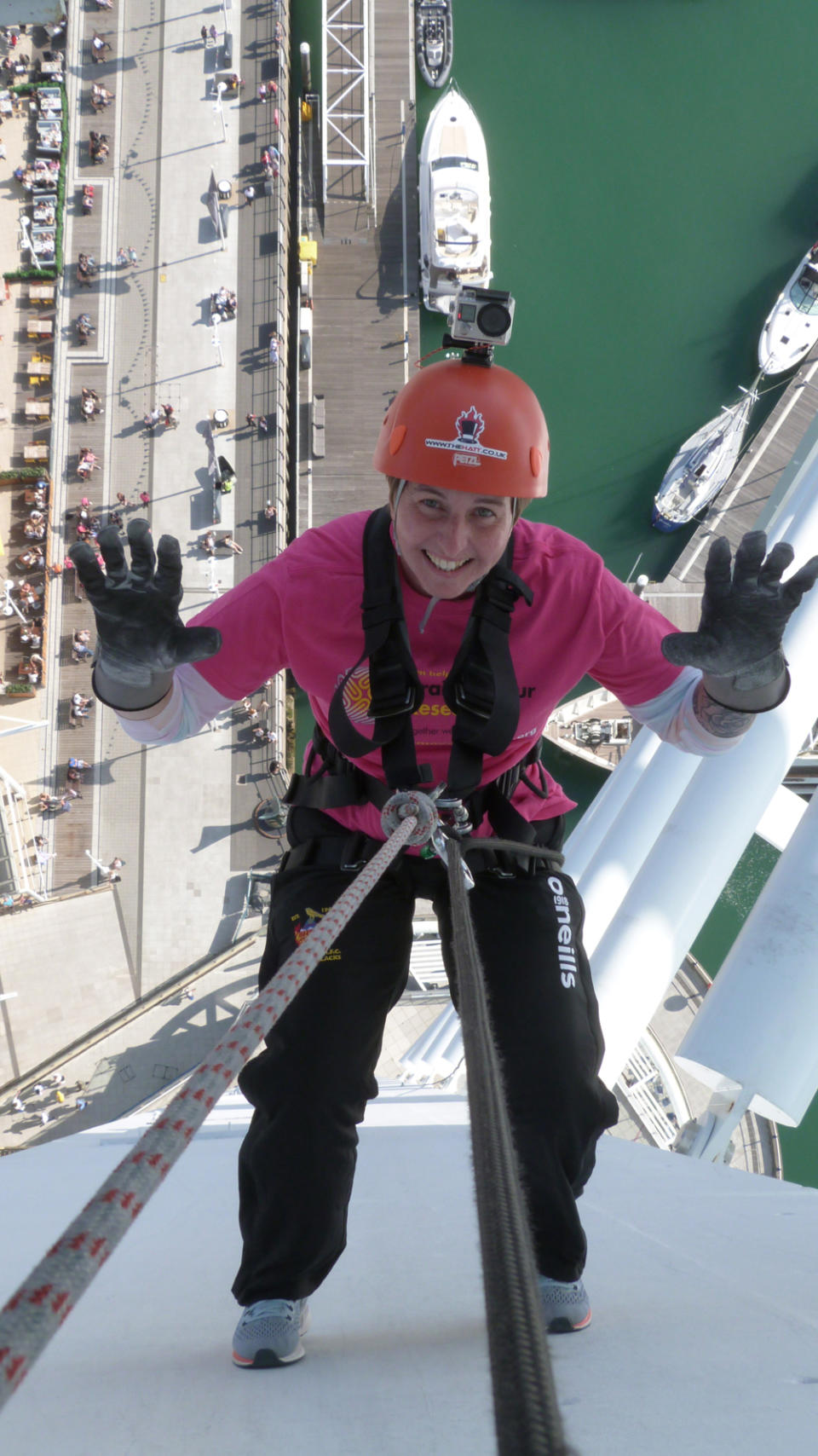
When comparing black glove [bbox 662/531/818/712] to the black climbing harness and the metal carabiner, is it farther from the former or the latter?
the metal carabiner

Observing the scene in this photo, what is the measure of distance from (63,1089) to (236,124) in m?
18.6

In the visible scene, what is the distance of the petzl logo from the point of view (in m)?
2.60

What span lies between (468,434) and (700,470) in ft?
54.7

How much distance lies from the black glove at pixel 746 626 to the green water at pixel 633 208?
1613 centimetres

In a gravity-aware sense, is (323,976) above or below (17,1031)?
above

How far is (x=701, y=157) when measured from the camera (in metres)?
19.5

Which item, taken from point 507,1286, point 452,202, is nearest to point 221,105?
point 452,202

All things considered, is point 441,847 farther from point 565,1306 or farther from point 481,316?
point 481,316

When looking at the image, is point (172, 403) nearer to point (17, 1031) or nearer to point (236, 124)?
point (236, 124)

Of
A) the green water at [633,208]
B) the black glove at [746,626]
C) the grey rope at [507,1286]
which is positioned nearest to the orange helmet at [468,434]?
the black glove at [746,626]

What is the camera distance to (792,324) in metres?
18.5

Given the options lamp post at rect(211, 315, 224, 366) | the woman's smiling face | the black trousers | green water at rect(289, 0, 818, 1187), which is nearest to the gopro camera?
the woman's smiling face

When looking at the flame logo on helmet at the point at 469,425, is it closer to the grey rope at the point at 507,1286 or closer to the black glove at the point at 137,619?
the black glove at the point at 137,619

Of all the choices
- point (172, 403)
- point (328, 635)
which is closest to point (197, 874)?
point (172, 403)
